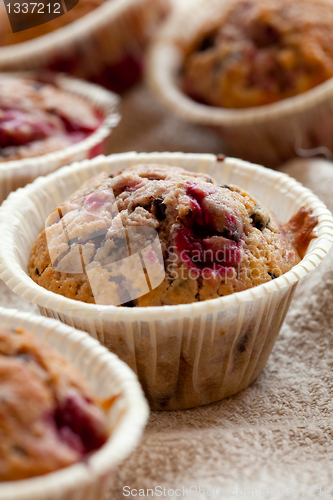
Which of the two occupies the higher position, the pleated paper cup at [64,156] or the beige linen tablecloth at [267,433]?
the pleated paper cup at [64,156]

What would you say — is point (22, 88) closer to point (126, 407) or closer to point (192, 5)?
point (192, 5)

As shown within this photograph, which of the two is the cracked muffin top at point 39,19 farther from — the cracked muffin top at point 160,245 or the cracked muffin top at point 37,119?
the cracked muffin top at point 160,245

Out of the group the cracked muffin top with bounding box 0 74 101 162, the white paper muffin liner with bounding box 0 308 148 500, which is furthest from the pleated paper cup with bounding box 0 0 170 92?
the white paper muffin liner with bounding box 0 308 148 500

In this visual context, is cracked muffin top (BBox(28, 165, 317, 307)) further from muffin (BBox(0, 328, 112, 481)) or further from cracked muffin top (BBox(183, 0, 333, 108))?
cracked muffin top (BBox(183, 0, 333, 108))

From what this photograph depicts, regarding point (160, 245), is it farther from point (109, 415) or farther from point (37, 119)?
point (37, 119)

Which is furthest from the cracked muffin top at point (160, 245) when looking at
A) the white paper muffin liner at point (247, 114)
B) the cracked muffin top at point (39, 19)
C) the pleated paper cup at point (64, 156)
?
the cracked muffin top at point (39, 19)
